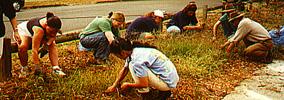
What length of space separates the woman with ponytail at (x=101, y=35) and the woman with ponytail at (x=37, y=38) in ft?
3.08

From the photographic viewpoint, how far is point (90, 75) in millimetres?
5004

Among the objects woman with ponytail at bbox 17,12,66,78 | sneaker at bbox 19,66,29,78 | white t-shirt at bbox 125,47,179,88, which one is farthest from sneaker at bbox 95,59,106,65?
white t-shirt at bbox 125,47,179,88

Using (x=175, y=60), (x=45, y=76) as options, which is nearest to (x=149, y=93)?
(x=45, y=76)

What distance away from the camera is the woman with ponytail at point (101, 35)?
19.1 feet

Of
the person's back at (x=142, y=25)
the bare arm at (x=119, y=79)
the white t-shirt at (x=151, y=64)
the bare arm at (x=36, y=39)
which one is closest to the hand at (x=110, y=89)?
the bare arm at (x=119, y=79)

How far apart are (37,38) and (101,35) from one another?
1412 millimetres

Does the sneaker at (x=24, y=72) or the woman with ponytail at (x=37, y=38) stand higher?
the woman with ponytail at (x=37, y=38)

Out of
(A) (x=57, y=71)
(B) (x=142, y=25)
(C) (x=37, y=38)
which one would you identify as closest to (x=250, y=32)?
(B) (x=142, y=25)

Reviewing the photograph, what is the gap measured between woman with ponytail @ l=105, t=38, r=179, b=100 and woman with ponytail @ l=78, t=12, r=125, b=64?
1.68m

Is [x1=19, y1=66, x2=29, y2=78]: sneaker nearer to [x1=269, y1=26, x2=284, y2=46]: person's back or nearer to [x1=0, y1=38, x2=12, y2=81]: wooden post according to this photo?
[x1=0, y1=38, x2=12, y2=81]: wooden post

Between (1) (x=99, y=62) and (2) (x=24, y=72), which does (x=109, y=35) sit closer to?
(1) (x=99, y=62)

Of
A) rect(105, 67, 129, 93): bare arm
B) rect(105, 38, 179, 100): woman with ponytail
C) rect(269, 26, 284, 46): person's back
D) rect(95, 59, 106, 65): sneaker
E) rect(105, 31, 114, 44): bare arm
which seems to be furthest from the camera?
rect(269, 26, 284, 46): person's back

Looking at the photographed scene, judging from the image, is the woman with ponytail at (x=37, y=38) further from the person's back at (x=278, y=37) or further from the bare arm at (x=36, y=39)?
the person's back at (x=278, y=37)

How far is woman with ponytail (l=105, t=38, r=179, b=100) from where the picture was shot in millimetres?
3879
